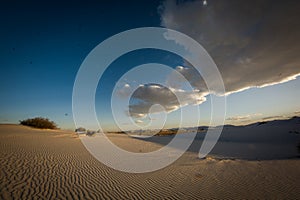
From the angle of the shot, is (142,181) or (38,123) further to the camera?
(38,123)

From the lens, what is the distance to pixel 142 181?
23.7ft

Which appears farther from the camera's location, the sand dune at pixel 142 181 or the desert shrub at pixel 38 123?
the desert shrub at pixel 38 123

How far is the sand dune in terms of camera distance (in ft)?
18.4

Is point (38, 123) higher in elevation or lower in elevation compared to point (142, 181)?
higher

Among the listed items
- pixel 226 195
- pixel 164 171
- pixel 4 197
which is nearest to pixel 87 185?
pixel 4 197

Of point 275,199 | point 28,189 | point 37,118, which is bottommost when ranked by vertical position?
point 275,199

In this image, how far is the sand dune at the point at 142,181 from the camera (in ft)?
18.4

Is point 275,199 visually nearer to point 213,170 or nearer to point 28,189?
point 213,170

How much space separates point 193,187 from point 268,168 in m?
5.17

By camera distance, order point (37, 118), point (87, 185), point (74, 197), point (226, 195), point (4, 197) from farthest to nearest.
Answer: point (37, 118) → point (87, 185) → point (226, 195) → point (74, 197) → point (4, 197)

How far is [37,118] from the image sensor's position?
1105 inches

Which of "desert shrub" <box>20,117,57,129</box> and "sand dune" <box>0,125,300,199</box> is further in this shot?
"desert shrub" <box>20,117,57,129</box>

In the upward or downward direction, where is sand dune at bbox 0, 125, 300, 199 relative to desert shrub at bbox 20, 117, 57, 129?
downward

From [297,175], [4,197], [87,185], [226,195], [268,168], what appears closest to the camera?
[4,197]
